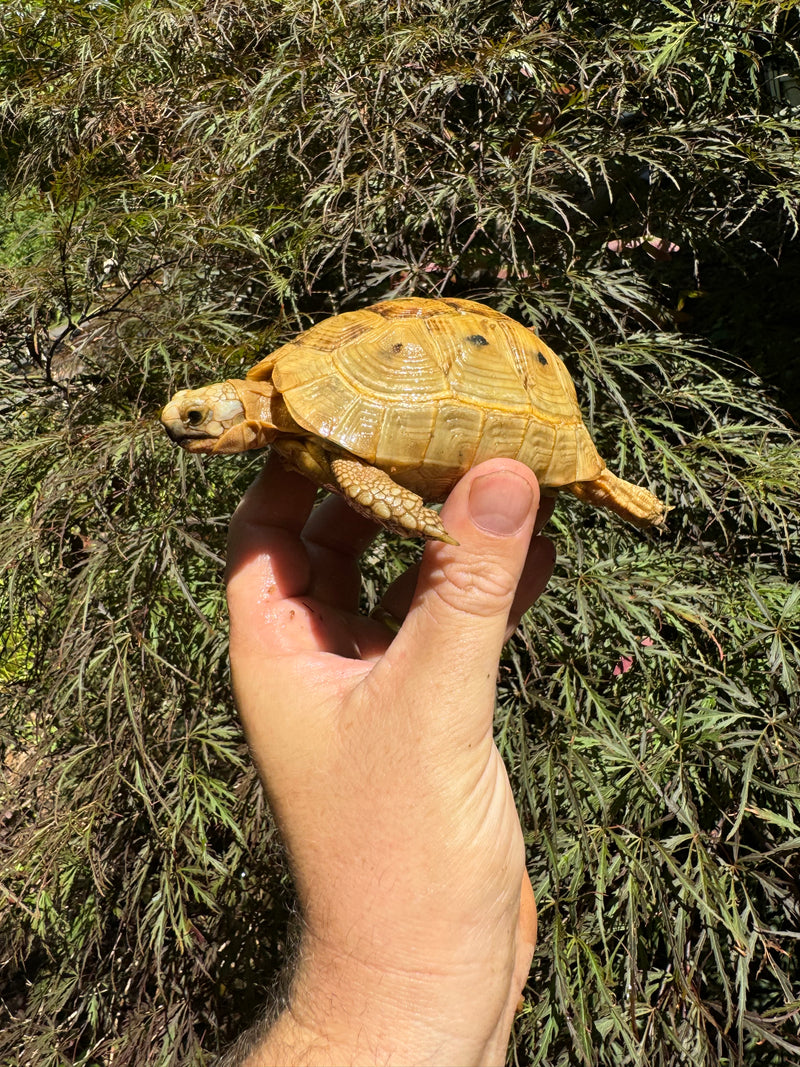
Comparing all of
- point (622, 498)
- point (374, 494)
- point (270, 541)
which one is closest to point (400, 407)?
point (374, 494)

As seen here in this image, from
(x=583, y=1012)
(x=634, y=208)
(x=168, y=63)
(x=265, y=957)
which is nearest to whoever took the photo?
(x=583, y=1012)

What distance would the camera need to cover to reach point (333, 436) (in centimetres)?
156

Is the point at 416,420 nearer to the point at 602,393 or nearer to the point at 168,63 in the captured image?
the point at 602,393

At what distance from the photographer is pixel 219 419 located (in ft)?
5.40

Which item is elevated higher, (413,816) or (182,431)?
(182,431)

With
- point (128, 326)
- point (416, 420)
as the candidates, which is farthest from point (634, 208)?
point (128, 326)

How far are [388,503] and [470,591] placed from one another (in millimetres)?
245

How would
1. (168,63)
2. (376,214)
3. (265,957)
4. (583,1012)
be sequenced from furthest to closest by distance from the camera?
(168,63)
(376,214)
(265,957)
(583,1012)

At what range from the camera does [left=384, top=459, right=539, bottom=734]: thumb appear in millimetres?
1290

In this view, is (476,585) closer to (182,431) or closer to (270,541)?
(270,541)

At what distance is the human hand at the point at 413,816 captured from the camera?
129 centimetres

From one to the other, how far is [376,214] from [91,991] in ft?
7.63

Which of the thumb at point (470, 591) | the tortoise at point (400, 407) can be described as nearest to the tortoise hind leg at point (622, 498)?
the tortoise at point (400, 407)

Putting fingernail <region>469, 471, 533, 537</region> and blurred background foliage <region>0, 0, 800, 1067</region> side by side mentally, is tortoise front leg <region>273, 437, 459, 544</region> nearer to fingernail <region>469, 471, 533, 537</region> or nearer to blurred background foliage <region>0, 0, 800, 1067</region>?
fingernail <region>469, 471, 533, 537</region>
